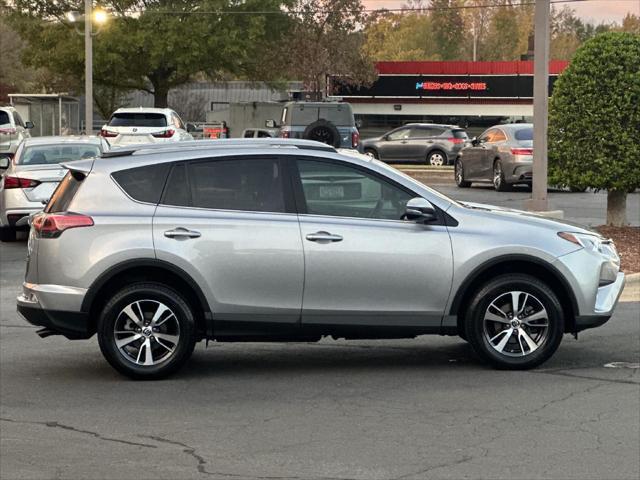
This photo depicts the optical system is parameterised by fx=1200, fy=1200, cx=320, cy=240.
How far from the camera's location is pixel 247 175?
901 centimetres

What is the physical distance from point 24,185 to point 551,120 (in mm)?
7771

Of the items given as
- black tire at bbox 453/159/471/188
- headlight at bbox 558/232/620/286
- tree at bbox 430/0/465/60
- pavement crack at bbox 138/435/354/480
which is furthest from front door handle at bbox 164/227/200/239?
tree at bbox 430/0/465/60

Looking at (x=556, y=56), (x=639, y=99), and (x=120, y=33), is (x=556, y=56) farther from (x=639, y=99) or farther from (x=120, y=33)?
(x=639, y=99)

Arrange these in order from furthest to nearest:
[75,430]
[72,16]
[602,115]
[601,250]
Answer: [72,16]
[602,115]
[601,250]
[75,430]

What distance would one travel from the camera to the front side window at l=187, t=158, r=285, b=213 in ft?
Answer: 29.4

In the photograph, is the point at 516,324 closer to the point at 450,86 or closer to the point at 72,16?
the point at 72,16

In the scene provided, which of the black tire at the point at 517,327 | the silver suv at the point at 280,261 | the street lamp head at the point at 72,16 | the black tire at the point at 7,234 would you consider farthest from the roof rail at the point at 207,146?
the street lamp head at the point at 72,16

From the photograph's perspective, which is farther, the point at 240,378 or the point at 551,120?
the point at 551,120

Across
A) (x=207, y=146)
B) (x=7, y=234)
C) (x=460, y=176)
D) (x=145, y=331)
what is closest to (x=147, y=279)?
(x=145, y=331)

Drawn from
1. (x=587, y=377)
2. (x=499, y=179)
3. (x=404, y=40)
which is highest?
(x=404, y=40)

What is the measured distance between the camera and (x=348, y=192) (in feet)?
29.6

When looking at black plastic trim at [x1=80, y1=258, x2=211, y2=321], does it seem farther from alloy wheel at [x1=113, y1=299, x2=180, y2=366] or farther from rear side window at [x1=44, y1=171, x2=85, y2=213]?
rear side window at [x1=44, y1=171, x2=85, y2=213]


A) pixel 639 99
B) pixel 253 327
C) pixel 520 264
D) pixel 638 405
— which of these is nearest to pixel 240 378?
pixel 253 327

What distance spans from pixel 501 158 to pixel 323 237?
1867 centimetres
